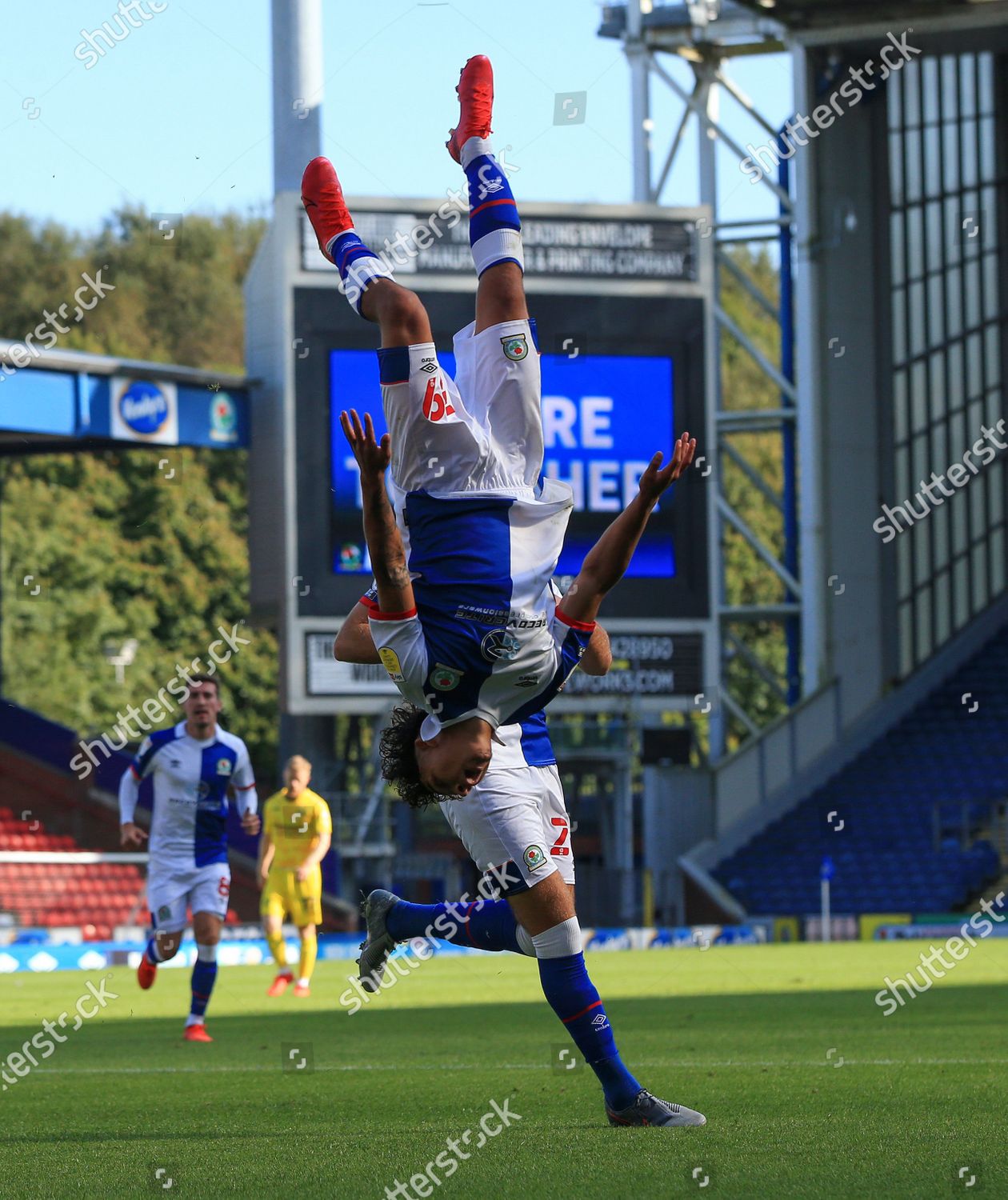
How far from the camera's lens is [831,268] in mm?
36188

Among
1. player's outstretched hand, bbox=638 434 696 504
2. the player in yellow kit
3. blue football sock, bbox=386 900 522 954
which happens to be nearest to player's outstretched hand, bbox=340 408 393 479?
player's outstretched hand, bbox=638 434 696 504

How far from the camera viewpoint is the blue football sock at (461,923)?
7.79 meters

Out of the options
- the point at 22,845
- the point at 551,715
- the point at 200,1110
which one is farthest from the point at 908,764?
the point at 200,1110

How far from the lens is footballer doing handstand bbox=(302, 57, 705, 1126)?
21.7 feet

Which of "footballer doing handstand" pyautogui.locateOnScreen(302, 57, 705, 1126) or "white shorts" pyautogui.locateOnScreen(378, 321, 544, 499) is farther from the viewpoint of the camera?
"white shorts" pyautogui.locateOnScreen(378, 321, 544, 499)

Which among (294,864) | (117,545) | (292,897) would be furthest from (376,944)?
(117,545)

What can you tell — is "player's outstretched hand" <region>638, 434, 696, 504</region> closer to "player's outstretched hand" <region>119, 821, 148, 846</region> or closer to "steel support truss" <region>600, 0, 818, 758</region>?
"player's outstretched hand" <region>119, 821, 148, 846</region>

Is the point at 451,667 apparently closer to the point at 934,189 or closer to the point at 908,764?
the point at 908,764

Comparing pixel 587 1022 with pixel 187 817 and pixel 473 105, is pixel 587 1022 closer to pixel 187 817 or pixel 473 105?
pixel 473 105

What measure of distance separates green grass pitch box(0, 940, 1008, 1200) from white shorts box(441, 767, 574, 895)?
0.89 m

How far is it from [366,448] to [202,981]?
7.37 metres

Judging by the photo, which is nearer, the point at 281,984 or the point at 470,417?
the point at 470,417

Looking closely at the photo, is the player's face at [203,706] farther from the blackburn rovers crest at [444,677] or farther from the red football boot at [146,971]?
the blackburn rovers crest at [444,677]

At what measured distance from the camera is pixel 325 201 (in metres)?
7.66
